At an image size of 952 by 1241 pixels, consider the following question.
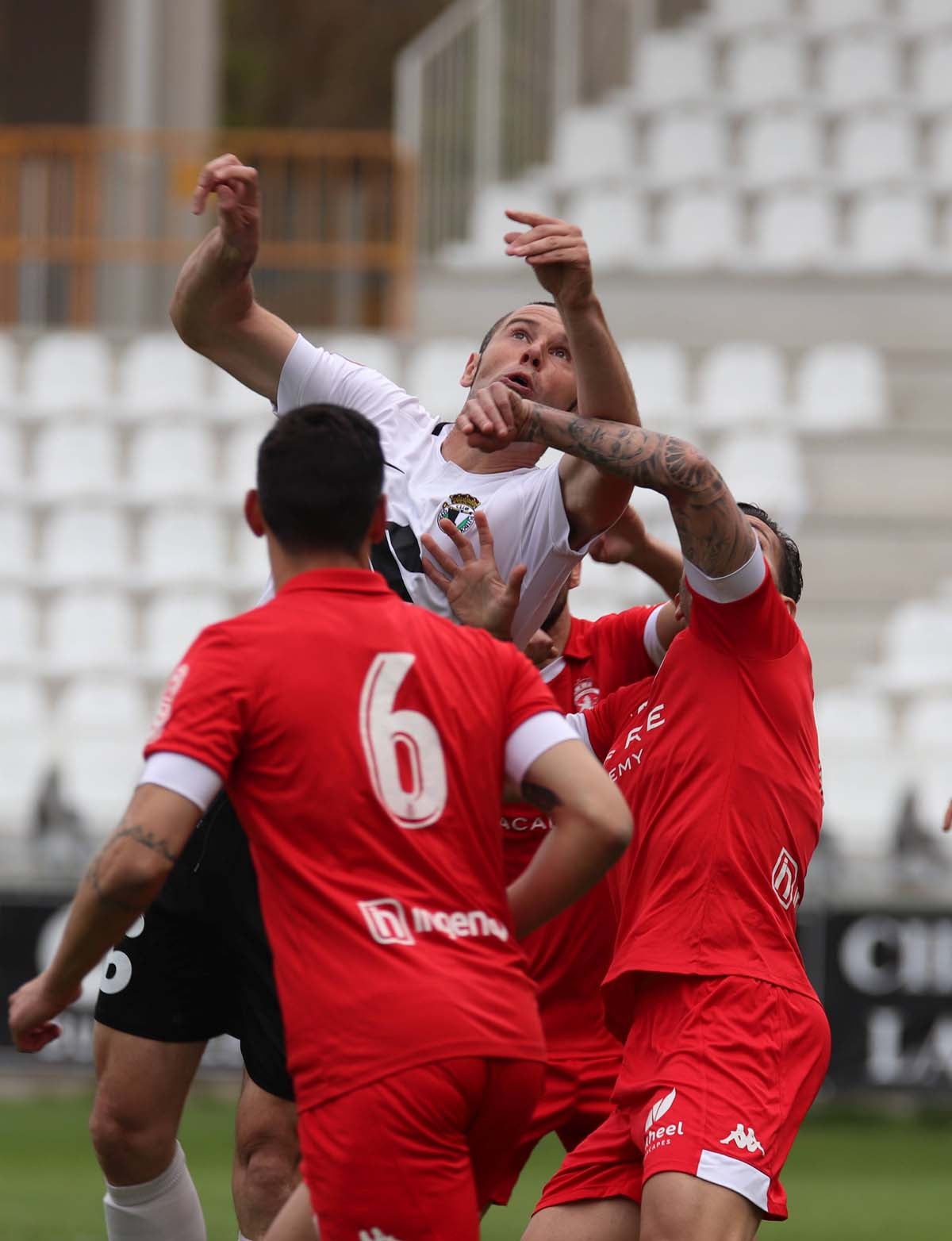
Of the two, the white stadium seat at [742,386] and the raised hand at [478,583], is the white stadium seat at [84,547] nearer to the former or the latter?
the white stadium seat at [742,386]

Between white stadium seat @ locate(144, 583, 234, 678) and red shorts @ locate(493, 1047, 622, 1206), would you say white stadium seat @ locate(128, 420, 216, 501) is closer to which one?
white stadium seat @ locate(144, 583, 234, 678)

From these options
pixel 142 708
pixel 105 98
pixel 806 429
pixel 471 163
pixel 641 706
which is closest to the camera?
pixel 641 706

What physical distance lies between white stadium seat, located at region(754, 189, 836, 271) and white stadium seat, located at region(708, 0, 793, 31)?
1953 millimetres

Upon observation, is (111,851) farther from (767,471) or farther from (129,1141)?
(767,471)

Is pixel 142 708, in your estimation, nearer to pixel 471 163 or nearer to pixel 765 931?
pixel 471 163

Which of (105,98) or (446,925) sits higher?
(105,98)

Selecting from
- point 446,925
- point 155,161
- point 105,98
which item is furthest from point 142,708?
point 446,925

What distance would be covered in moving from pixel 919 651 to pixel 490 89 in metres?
5.79

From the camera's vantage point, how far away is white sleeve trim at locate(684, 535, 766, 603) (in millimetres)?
4188

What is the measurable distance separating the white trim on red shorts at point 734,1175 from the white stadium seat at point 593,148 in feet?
37.6

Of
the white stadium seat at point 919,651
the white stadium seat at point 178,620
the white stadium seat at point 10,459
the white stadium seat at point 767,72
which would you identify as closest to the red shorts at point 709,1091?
the white stadium seat at point 919,651

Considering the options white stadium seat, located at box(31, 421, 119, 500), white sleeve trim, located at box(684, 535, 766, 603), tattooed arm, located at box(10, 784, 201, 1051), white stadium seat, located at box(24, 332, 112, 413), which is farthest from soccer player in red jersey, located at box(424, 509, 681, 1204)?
white stadium seat, located at box(24, 332, 112, 413)

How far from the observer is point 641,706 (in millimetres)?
4629

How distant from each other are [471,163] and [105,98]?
3512 mm
